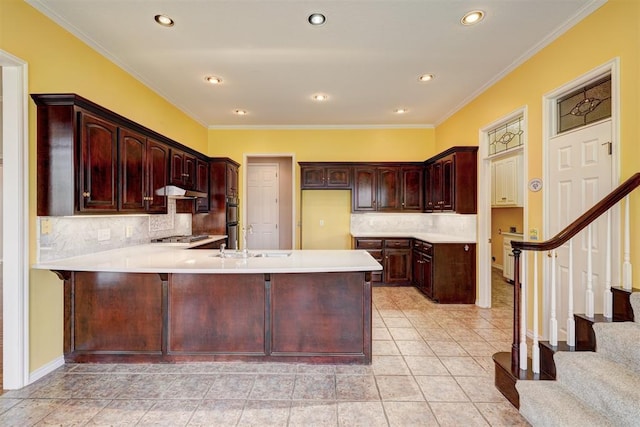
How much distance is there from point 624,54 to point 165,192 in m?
4.43

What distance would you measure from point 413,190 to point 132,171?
4.39 meters

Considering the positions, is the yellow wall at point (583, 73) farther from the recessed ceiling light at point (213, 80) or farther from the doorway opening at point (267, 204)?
the doorway opening at point (267, 204)

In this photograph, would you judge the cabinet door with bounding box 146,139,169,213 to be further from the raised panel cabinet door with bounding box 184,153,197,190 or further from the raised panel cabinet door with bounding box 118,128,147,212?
the raised panel cabinet door with bounding box 184,153,197,190

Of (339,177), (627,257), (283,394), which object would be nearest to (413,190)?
(339,177)

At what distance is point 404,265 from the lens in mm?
5258

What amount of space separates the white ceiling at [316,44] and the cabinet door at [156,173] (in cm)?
93

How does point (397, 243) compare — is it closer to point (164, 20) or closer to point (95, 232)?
point (95, 232)

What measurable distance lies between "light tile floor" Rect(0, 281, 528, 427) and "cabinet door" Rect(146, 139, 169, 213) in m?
1.71

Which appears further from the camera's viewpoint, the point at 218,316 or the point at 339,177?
the point at 339,177

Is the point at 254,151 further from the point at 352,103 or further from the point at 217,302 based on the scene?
the point at 217,302

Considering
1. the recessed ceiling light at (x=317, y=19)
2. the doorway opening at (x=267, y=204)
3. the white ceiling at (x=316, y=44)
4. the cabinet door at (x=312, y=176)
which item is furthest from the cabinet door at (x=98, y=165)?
the doorway opening at (x=267, y=204)

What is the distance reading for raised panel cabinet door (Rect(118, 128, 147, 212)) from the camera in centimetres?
300

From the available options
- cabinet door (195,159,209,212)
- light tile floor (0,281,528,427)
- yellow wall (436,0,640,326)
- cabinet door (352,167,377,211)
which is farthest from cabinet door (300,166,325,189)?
light tile floor (0,281,528,427)

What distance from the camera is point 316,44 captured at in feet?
9.96
